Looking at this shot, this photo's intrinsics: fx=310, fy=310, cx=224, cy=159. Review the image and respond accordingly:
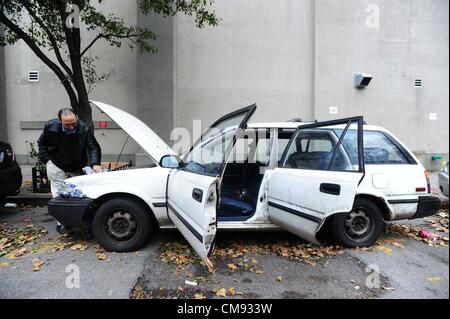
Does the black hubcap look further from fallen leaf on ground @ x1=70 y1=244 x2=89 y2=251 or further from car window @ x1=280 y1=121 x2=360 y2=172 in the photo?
car window @ x1=280 y1=121 x2=360 y2=172

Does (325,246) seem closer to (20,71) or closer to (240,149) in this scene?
(240,149)

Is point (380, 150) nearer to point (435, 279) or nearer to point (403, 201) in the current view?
point (403, 201)

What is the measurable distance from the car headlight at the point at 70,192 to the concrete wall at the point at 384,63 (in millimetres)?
8052

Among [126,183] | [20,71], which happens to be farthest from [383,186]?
[20,71]

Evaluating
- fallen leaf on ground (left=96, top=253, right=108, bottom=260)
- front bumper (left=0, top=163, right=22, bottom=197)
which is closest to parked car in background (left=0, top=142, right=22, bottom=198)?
front bumper (left=0, top=163, right=22, bottom=197)

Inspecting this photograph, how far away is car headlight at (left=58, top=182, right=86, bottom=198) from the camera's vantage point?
3.58 meters

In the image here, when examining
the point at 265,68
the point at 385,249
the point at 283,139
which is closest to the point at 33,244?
the point at 283,139

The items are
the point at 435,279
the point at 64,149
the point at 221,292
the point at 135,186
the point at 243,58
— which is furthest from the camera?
the point at 243,58

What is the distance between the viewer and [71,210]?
352cm

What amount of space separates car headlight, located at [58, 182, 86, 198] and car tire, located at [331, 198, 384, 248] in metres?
2.97

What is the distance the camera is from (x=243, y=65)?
9.64m

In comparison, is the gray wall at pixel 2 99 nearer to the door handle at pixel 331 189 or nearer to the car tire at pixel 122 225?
the car tire at pixel 122 225

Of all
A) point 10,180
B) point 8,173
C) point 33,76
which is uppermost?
point 33,76

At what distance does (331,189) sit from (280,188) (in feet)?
2.09
